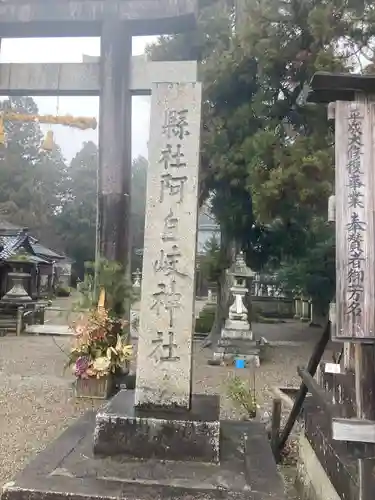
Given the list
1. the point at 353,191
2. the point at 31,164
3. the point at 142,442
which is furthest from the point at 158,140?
the point at 31,164

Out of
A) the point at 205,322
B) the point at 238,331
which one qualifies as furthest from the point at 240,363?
the point at 205,322

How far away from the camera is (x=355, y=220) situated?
9.35 feet

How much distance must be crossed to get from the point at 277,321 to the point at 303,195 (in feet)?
49.3

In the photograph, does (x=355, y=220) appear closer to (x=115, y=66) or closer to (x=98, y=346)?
(x=98, y=346)

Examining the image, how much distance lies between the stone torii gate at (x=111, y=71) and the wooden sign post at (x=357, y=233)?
595 centimetres

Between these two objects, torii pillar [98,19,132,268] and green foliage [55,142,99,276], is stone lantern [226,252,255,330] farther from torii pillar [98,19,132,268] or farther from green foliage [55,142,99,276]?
green foliage [55,142,99,276]

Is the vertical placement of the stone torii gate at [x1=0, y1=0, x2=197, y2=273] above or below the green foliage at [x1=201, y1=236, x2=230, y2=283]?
above

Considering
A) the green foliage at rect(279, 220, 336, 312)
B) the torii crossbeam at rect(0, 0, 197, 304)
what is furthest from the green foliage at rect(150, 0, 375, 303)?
the torii crossbeam at rect(0, 0, 197, 304)

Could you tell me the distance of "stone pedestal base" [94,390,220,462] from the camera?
321 centimetres

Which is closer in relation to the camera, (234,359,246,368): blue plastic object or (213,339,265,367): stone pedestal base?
(234,359,246,368): blue plastic object

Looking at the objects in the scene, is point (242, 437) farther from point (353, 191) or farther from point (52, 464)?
point (353, 191)

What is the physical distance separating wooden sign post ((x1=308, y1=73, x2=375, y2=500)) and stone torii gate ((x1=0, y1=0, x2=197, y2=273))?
19.5ft

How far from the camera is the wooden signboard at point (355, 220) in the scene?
2.77 meters

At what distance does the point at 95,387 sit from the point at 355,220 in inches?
218
